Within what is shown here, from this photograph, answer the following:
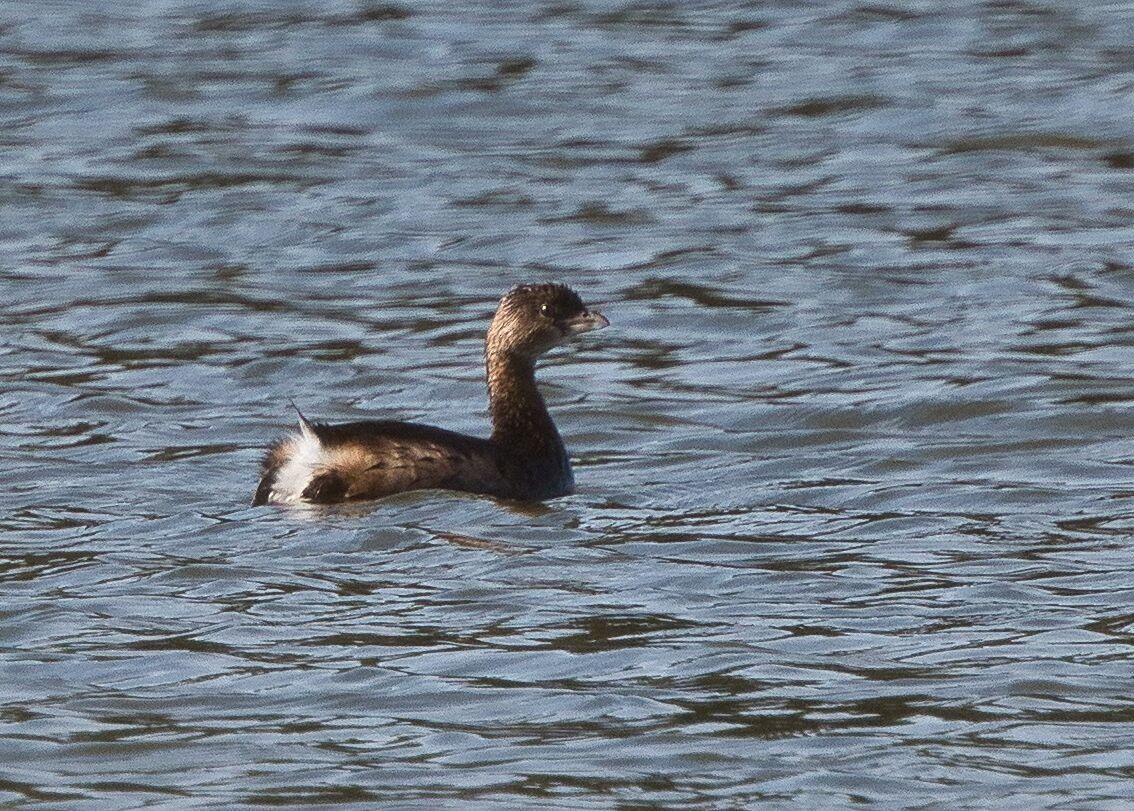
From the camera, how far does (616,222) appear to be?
52.9 ft

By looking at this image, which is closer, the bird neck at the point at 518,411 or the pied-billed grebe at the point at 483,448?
the pied-billed grebe at the point at 483,448

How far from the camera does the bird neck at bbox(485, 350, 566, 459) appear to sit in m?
10.4

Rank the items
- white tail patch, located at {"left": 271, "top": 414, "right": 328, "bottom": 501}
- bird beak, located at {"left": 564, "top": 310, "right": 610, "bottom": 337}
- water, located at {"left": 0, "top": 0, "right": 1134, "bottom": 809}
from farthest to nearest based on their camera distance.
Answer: bird beak, located at {"left": 564, "top": 310, "right": 610, "bottom": 337}, white tail patch, located at {"left": 271, "top": 414, "right": 328, "bottom": 501}, water, located at {"left": 0, "top": 0, "right": 1134, "bottom": 809}

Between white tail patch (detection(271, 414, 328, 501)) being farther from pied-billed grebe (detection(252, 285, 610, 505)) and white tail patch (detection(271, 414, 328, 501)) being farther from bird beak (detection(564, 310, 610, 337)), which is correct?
bird beak (detection(564, 310, 610, 337))

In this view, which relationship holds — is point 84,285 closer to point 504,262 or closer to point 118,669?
point 504,262

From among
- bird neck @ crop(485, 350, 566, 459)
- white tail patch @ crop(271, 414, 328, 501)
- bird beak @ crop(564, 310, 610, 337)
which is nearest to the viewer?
white tail patch @ crop(271, 414, 328, 501)

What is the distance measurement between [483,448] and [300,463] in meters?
0.78

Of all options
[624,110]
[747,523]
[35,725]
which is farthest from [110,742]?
[624,110]

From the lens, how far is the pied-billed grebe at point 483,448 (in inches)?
383

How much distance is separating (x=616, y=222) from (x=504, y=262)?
44.6 inches

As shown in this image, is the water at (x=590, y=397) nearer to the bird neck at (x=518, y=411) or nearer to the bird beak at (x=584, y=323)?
the bird neck at (x=518, y=411)

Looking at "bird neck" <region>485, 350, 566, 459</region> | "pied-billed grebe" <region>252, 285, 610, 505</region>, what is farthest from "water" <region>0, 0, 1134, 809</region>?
"bird neck" <region>485, 350, 566, 459</region>

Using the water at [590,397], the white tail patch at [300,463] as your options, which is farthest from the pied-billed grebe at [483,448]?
the water at [590,397]

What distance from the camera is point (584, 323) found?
428 inches
